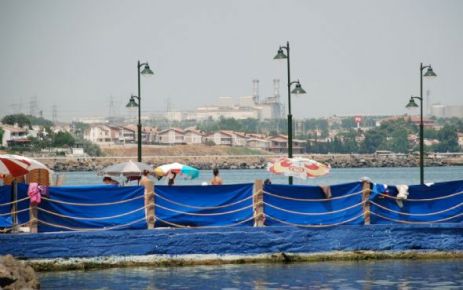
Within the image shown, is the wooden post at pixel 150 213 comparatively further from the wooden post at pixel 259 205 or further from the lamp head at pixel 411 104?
the lamp head at pixel 411 104

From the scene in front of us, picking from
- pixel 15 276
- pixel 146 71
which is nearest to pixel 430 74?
pixel 146 71

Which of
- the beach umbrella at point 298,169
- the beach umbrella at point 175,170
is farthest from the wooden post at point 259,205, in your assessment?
the beach umbrella at point 175,170

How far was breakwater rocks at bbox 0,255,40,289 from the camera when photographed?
84.8ft

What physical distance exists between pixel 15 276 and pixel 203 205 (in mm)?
6665

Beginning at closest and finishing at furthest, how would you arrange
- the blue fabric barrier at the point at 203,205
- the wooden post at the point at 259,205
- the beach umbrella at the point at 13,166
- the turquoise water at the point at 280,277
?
the turquoise water at the point at 280,277
the blue fabric barrier at the point at 203,205
the wooden post at the point at 259,205
the beach umbrella at the point at 13,166

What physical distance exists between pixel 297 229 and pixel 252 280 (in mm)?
2927

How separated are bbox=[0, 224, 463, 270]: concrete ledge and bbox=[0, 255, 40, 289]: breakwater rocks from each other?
3.04 metres

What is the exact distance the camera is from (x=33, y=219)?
30.3 metres

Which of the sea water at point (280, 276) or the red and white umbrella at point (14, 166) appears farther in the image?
the red and white umbrella at point (14, 166)

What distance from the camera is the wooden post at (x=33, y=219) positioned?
30312 mm

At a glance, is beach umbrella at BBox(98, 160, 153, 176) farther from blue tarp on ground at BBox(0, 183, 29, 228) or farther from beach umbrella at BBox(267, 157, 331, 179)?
blue tarp on ground at BBox(0, 183, 29, 228)

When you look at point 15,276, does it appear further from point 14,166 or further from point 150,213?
point 14,166

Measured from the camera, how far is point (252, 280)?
94.5 feet

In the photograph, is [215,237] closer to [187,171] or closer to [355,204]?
[355,204]
